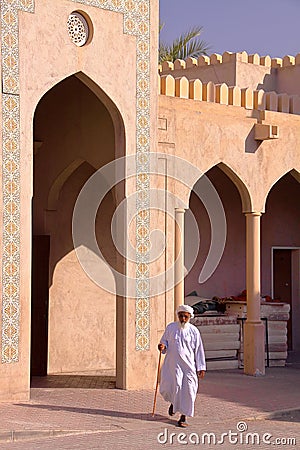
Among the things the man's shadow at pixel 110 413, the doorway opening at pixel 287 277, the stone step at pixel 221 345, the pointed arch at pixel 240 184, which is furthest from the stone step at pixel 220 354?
the man's shadow at pixel 110 413

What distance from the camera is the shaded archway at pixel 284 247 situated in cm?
1798

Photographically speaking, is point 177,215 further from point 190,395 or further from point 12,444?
point 12,444

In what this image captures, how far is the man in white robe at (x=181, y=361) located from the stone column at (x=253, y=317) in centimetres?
422

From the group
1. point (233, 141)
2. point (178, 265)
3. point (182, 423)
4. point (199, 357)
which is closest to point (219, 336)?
point (178, 265)

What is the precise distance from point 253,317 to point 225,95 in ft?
11.7

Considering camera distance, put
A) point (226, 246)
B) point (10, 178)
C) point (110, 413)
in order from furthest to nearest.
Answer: point (226, 246) < point (10, 178) < point (110, 413)

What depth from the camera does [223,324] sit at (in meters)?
15.7

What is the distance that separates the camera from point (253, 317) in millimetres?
14641

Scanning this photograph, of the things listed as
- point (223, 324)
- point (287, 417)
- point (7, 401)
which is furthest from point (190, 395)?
point (223, 324)

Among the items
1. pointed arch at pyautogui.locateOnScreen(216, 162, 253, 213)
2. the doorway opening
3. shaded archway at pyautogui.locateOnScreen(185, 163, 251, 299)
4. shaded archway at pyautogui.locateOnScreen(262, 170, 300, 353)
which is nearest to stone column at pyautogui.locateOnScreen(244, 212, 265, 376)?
pointed arch at pyautogui.locateOnScreen(216, 162, 253, 213)

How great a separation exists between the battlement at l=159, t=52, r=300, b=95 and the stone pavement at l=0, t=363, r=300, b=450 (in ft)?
24.2

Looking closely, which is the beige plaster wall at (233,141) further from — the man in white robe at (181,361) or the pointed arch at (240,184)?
the man in white robe at (181,361)

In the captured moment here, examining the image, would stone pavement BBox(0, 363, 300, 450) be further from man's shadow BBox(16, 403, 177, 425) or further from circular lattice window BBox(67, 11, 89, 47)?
circular lattice window BBox(67, 11, 89, 47)

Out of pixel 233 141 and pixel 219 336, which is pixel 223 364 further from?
pixel 233 141
